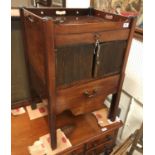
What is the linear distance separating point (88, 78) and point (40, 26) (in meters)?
0.37

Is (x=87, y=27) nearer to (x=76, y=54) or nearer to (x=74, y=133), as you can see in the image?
(x=76, y=54)

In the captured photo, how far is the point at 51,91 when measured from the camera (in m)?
0.81

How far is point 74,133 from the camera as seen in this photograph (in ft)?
3.77

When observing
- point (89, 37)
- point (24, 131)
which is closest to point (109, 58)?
point (89, 37)

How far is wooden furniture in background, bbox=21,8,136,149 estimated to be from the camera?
0.74 m

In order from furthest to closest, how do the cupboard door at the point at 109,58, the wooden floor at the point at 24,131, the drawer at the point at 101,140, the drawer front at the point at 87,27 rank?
the drawer at the point at 101,140 < the wooden floor at the point at 24,131 < the cupboard door at the point at 109,58 < the drawer front at the point at 87,27

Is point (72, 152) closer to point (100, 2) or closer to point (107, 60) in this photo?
point (107, 60)

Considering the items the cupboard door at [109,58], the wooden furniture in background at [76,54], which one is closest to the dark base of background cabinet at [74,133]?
the wooden furniture in background at [76,54]

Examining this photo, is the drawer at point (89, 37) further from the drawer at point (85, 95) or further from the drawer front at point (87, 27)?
the drawer at point (85, 95)

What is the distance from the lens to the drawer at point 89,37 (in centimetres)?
73

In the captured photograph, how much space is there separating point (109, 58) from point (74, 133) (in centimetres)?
55

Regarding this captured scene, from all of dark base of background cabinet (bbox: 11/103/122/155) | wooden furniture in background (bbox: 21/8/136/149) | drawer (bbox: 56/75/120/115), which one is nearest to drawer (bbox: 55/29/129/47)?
wooden furniture in background (bbox: 21/8/136/149)

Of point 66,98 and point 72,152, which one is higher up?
point 66,98
